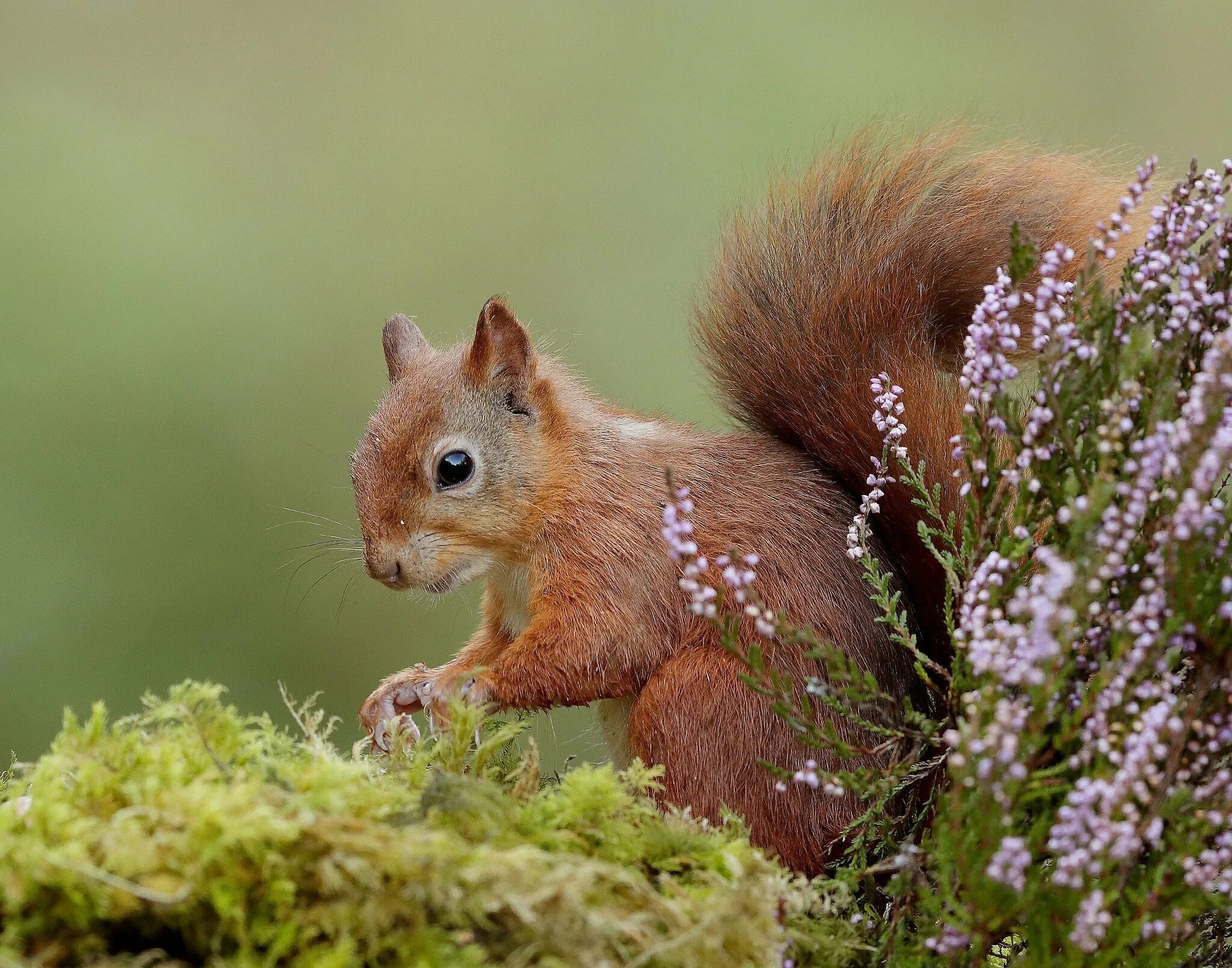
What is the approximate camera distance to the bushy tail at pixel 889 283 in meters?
1.55

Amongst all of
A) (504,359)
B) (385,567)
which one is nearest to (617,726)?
(385,567)

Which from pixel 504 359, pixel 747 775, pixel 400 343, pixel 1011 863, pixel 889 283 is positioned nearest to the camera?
pixel 1011 863

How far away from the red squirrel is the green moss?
446 millimetres

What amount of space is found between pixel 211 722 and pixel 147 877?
279mm

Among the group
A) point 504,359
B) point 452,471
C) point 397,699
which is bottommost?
point 397,699

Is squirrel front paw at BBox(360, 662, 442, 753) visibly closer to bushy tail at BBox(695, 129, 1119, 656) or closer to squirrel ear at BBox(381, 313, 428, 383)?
squirrel ear at BBox(381, 313, 428, 383)

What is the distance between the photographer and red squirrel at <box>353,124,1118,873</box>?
4.85 feet

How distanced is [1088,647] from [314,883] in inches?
26.0

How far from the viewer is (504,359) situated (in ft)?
5.67

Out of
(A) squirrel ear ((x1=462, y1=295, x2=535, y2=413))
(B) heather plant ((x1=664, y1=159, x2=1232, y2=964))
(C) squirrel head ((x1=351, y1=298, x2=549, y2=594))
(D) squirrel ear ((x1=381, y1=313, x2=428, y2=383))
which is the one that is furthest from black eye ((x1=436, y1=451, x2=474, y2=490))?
(B) heather plant ((x1=664, y1=159, x2=1232, y2=964))

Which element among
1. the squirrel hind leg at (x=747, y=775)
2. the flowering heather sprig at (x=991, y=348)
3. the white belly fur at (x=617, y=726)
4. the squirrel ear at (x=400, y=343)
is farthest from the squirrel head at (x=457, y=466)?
the flowering heather sprig at (x=991, y=348)

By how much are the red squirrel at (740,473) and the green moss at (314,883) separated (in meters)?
0.45

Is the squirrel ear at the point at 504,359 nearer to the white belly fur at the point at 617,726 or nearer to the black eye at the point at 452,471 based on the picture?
the black eye at the point at 452,471

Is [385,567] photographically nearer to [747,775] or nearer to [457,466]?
[457,466]
